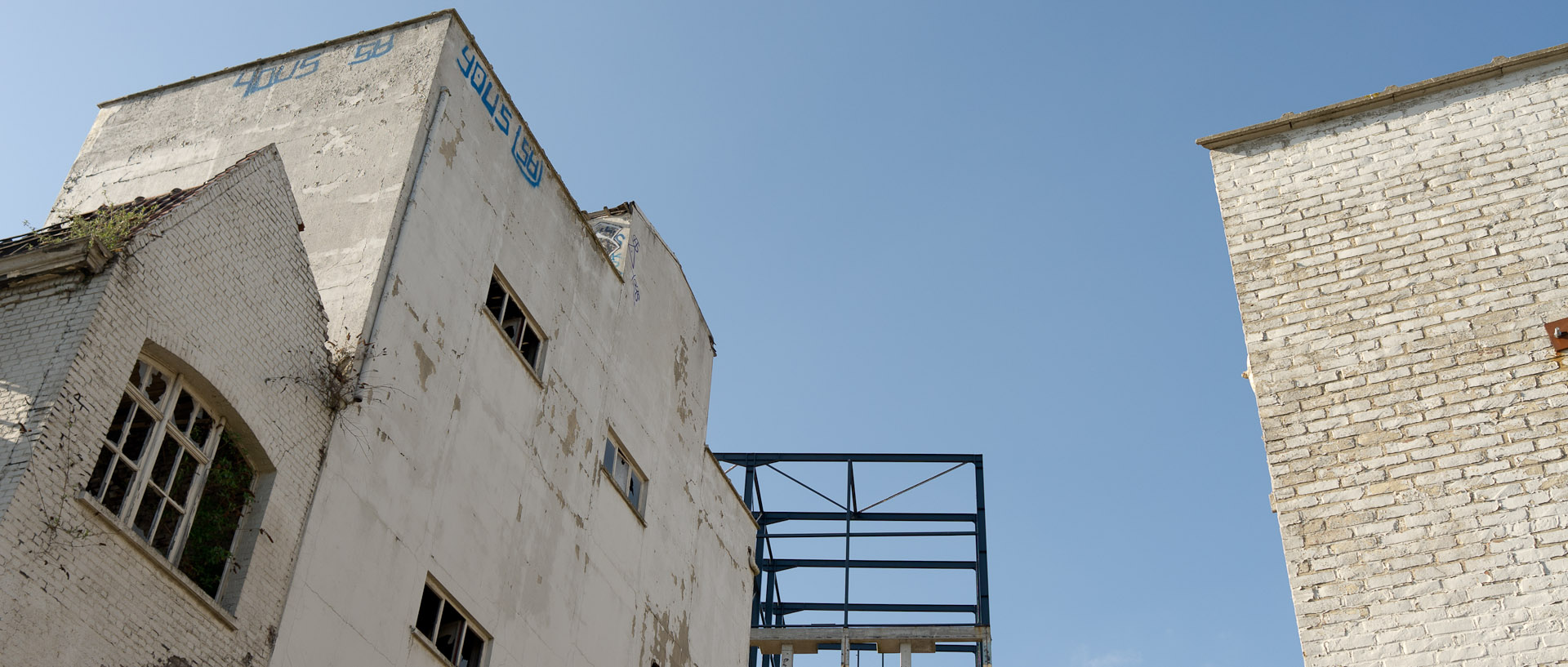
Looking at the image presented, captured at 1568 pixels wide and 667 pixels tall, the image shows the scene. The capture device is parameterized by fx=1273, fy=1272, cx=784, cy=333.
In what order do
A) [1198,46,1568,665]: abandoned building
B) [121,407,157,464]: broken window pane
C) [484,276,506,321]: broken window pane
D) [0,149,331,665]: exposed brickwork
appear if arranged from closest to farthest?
[0,149,331,665]: exposed brickwork
[121,407,157,464]: broken window pane
[1198,46,1568,665]: abandoned building
[484,276,506,321]: broken window pane

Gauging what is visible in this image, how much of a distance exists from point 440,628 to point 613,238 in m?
7.67

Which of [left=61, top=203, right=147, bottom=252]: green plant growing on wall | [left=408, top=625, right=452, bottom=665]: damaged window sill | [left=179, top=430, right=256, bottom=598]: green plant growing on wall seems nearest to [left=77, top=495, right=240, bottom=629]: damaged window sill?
[left=179, top=430, right=256, bottom=598]: green plant growing on wall

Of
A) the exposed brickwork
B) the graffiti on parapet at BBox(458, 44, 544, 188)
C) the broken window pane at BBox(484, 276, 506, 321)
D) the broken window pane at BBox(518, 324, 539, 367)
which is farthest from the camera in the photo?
the broken window pane at BBox(518, 324, 539, 367)

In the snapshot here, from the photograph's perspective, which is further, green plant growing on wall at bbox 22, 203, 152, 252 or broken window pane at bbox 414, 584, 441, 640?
broken window pane at bbox 414, 584, 441, 640

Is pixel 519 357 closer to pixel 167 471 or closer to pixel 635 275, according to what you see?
pixel 635 275

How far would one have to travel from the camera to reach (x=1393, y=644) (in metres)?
11.1

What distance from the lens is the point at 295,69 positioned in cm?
1552

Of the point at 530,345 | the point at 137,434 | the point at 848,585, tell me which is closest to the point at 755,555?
the point at 848,585

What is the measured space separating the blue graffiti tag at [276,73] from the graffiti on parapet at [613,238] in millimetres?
4581

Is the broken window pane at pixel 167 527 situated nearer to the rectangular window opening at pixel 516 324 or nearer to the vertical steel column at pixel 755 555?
the rectangular window opening at pixel 516 324

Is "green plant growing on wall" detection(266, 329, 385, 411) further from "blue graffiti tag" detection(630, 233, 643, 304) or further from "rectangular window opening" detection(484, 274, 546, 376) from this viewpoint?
"blue graffiti tag" detection(630, 233, 643, 304)

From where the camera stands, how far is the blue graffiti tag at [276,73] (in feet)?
50.6

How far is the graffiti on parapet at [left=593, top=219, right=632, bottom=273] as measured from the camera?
18750mm

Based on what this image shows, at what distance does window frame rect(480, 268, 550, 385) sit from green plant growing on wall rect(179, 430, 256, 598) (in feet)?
14.2
